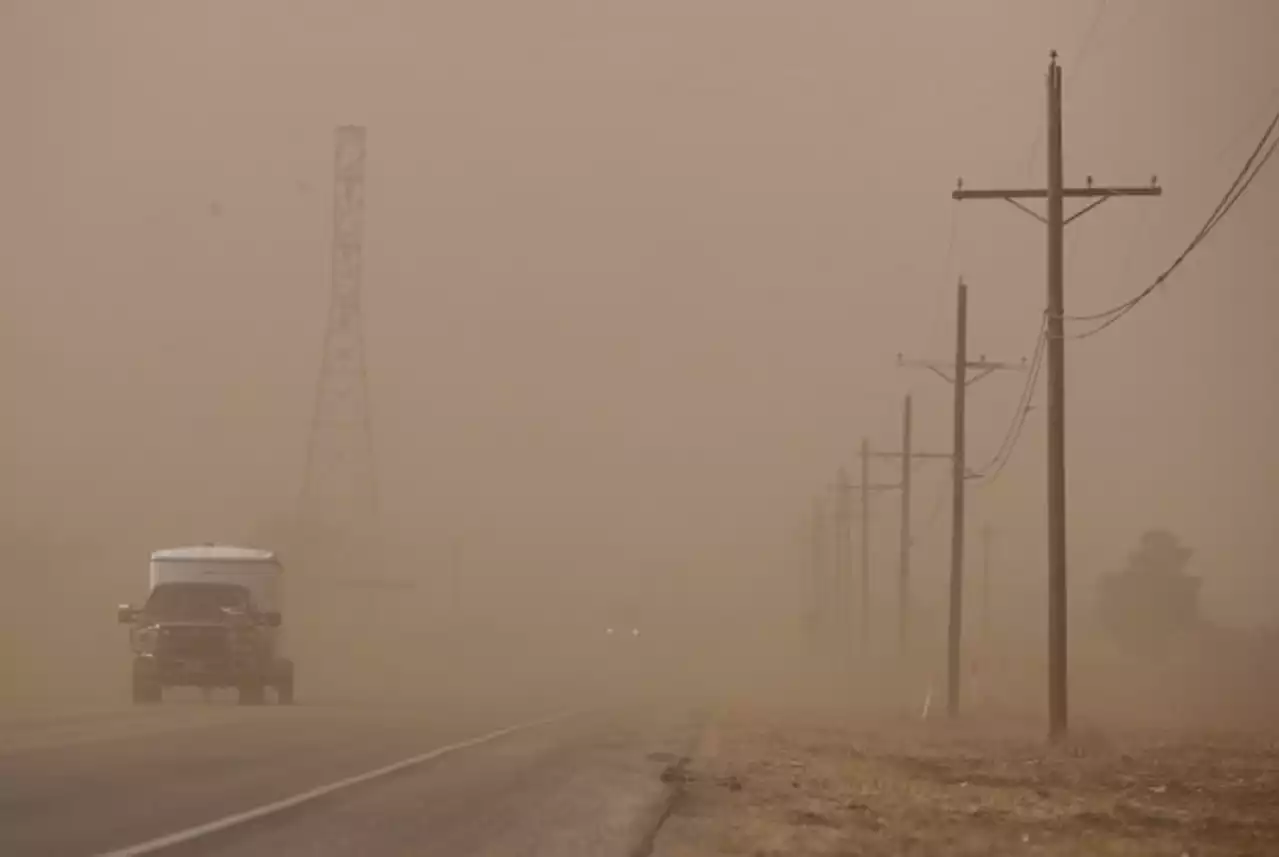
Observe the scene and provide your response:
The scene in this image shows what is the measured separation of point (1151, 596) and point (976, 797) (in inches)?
5193

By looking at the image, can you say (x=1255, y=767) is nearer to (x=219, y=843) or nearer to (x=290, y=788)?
(x=290, y=788)

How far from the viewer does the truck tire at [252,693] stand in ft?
131

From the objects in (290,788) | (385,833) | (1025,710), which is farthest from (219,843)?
(1025,710)

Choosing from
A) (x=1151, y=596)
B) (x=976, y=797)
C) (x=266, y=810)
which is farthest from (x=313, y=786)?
(x=1151, y=596)

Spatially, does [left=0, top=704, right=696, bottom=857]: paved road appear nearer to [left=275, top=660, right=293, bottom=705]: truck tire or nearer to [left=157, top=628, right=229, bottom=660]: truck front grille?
[left=157, top=628, right=229, bottom=660]: truck front grille

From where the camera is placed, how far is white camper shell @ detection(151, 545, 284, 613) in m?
43.8

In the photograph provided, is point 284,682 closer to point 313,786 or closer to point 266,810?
point 313,786

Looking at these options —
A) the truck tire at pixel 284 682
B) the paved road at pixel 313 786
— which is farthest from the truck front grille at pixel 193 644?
the paved road at pixel 313 786

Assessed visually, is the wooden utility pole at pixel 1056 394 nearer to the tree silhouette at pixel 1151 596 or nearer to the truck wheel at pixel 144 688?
the truck wheel at pixel 144 688

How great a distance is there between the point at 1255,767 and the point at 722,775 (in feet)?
24.3

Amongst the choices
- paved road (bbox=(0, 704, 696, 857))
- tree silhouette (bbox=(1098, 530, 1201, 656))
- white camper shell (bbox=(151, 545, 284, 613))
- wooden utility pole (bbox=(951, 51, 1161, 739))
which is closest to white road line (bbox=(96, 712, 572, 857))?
paved road (bbox=(0, 704, 696, 857))

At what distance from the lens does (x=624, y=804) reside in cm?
1822

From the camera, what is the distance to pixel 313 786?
1833 centimetres

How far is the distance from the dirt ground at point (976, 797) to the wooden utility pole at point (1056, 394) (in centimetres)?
125
